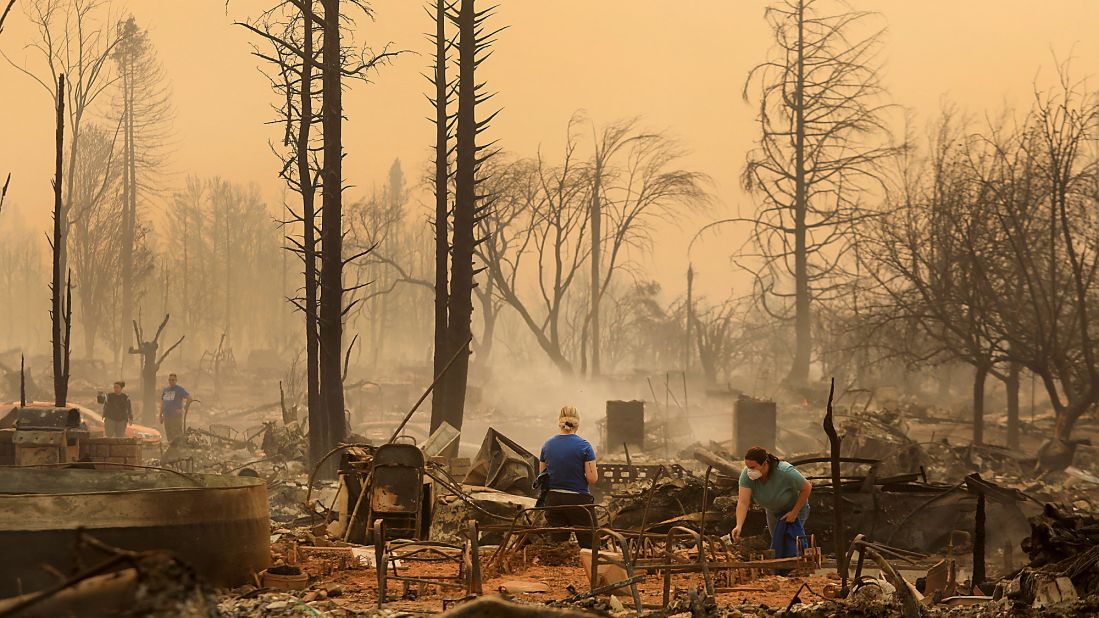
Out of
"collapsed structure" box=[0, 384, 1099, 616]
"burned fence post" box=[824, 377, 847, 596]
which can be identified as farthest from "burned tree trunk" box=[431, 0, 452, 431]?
"burned fence post" box=[824, 377, 847, 596]

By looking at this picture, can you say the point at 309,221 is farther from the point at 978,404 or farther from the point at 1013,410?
the point at 1013,410

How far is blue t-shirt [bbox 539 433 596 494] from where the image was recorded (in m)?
12.0

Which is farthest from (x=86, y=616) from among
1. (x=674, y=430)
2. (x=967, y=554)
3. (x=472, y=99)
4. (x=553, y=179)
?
(x=553, y=179)

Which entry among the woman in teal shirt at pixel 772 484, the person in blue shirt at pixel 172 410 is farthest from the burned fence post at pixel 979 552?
the person in blue shirt at pixel 172 410

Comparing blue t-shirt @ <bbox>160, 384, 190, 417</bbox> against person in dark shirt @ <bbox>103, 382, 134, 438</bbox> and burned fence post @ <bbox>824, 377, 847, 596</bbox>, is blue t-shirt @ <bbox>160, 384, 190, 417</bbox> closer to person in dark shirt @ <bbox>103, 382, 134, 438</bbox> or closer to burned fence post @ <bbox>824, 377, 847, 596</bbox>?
person in dark shirt @ <bbox>103, 382, 134, 438</bbox>

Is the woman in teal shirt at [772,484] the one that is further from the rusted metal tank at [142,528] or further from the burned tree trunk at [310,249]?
the burned tree trunk at [310,249]

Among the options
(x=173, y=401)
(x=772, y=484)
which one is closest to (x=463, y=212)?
(x=173, y=401)

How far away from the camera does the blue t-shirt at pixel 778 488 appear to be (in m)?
11.4

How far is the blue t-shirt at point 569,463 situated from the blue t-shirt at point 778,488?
1644mm

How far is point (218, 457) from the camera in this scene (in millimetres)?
26125

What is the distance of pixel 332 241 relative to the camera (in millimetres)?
22469

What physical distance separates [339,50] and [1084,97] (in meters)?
15.0

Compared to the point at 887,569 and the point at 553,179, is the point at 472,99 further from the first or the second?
the point at 553,179

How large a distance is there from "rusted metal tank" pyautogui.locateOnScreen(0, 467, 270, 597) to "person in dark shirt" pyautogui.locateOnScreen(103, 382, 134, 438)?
16.6 meters
